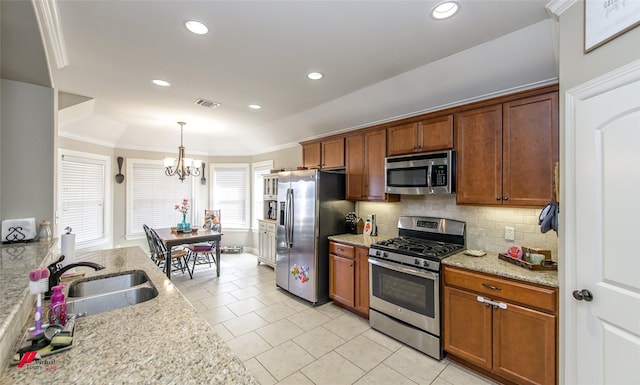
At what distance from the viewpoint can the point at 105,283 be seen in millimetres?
1936

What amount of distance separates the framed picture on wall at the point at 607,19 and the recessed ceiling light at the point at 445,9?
2.16 feet

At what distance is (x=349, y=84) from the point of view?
2932 mm

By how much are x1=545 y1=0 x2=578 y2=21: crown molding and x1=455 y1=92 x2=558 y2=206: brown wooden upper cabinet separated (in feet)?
2.22

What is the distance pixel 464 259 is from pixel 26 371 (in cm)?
272

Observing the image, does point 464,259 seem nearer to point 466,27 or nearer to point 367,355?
point 367,355

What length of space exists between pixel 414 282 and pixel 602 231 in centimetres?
143

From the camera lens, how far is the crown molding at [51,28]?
1540 mm

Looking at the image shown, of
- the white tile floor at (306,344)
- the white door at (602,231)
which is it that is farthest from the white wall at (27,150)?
the white door at (602,231)

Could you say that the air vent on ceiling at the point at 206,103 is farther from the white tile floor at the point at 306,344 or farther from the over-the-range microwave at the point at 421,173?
the white tile floor at the point at 306,344

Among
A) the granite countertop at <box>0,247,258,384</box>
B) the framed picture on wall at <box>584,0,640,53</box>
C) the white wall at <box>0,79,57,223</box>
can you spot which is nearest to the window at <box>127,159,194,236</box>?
the white wall at <box>0,79,57,223</box>

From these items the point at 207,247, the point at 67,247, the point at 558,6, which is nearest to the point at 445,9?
the point at 558,6

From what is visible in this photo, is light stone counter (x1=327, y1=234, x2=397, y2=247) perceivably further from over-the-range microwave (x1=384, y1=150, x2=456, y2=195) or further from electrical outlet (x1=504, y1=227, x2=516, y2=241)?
electrical outlet (x1=504, y1=227, x2=516, y2=241)

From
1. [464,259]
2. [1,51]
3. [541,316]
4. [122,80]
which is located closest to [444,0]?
[464,259]

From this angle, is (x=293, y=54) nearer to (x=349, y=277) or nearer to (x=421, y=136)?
(x=421, y=136)
